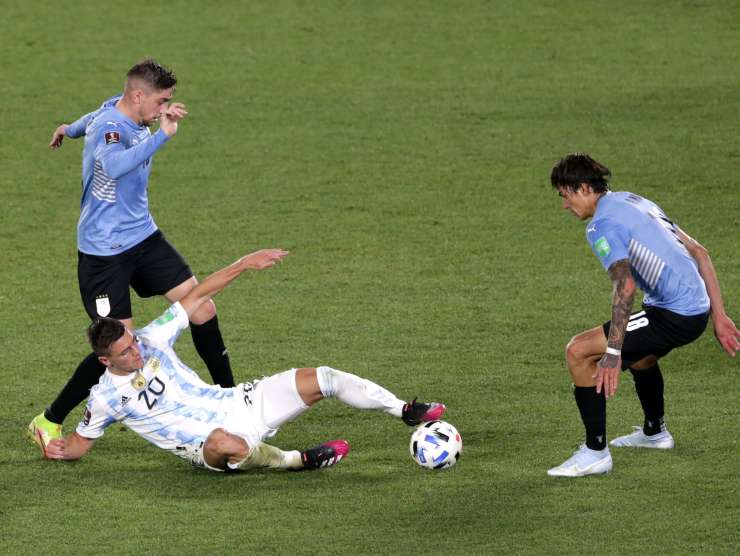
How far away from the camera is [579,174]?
6.60 m

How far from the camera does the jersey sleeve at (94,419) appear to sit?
22.2 feet

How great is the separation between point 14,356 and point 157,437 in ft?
7.53

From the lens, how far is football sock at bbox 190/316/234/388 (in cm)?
762

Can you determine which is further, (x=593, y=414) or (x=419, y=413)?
(x=419, y=413)

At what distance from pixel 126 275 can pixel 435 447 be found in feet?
6.38

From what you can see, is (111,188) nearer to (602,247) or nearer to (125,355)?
(125,355)

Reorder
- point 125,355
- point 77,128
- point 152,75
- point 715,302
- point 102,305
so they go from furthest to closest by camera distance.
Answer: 1. point 77,128
2. point 102,305
3. point 152,75
4. point 715,302
5. point 125,355

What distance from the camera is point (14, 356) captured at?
8781 millimetres

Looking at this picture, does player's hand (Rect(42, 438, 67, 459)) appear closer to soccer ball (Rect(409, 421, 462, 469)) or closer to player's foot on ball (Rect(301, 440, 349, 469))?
player's foot on ball (Rect(301, 440, 349, 469))

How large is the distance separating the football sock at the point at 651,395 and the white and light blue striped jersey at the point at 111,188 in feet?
8.89

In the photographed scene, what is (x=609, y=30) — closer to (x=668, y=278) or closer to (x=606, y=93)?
(x=606, y=93)

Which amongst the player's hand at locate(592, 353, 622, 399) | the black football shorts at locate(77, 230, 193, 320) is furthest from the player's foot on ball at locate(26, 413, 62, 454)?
the player's hand at locate(592, 353, 622, 399)

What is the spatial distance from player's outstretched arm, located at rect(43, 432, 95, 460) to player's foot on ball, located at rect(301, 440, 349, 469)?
3.57 ft

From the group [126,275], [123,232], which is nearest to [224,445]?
[126,275]
